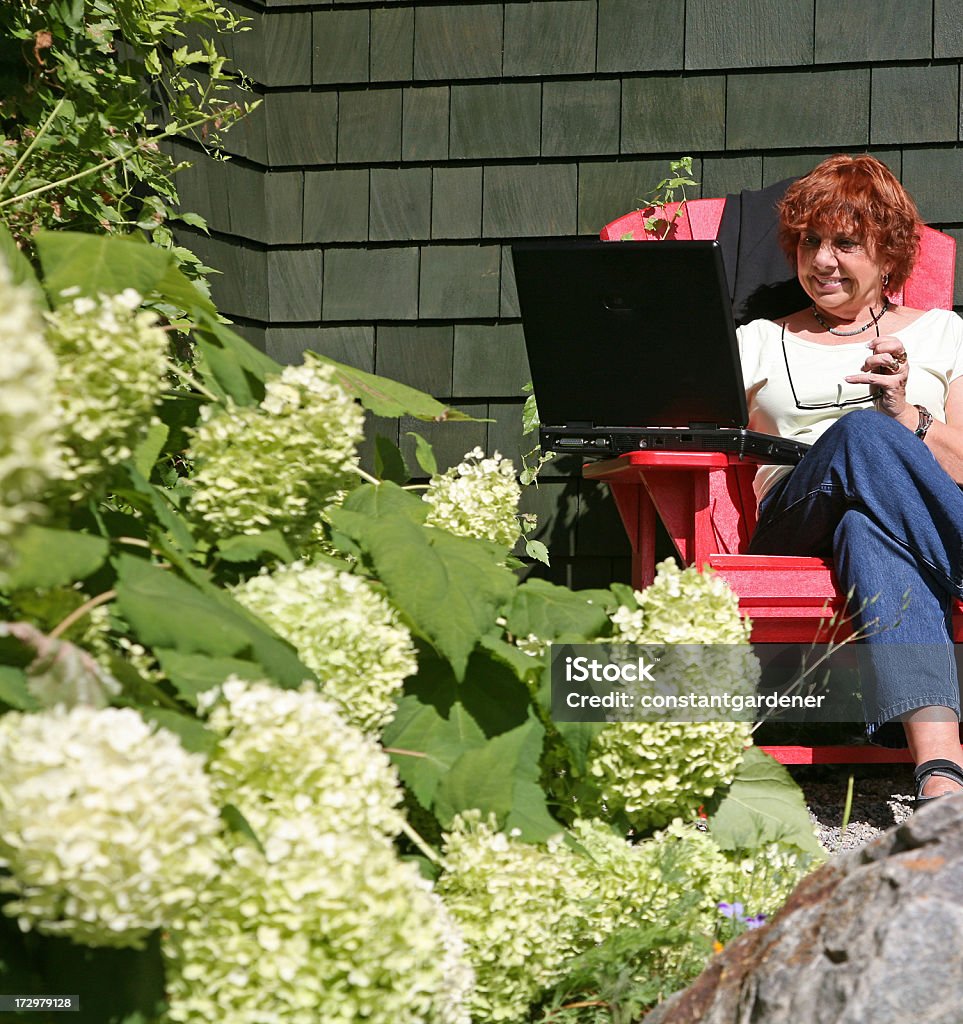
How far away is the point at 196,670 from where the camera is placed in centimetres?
89

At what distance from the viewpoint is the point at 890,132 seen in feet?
11.0

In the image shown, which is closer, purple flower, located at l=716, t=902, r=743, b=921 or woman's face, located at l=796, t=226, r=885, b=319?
purple flower, located at l=716, t=902, r=743, b=921

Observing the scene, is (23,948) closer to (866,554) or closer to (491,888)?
(491,888)

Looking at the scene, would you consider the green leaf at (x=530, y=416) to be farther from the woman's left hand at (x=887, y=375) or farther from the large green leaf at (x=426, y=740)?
the large green leaf at (x=426, y=740)

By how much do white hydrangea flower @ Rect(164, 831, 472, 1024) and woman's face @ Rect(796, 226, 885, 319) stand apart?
7.84 feet

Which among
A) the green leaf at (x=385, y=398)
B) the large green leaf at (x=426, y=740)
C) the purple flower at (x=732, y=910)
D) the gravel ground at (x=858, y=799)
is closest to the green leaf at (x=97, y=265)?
the green leaf at (x=385, y=398)

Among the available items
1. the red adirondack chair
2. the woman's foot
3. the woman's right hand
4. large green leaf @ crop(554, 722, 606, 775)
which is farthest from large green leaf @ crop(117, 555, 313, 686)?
the woman's right hand

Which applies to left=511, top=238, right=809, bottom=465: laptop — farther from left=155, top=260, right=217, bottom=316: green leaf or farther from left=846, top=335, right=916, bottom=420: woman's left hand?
left=155, top=260, right=217, bottom=316: green leaf

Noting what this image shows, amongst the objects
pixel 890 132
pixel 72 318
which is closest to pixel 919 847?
pixel 72 318

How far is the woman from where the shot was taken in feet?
7.10

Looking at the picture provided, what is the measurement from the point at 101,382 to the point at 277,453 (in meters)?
0.20

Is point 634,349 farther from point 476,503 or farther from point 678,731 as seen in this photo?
point 678,731

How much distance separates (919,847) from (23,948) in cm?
71

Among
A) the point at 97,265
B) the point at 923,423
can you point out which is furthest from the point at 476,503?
the point at 923,423
